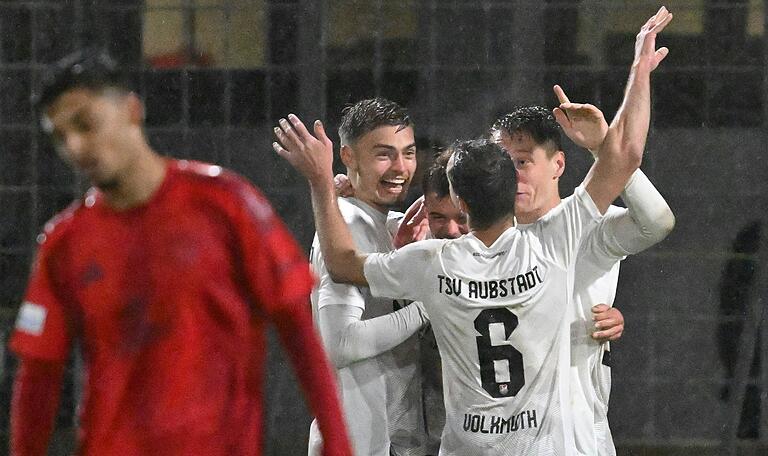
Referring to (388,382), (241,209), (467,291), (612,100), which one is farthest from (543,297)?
(612,100)

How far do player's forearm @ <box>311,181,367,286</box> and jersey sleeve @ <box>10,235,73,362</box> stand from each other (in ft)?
2.91

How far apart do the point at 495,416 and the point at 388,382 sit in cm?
40

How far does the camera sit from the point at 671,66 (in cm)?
521

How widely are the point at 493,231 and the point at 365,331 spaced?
38cm

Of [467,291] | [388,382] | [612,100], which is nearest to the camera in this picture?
[467,291]

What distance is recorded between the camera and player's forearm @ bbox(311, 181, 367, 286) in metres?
2.67

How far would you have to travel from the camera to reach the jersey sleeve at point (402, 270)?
2.59 m

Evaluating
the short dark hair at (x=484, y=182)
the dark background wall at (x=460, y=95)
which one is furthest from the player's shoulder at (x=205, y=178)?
the dark background wall at (x=460, y=95)

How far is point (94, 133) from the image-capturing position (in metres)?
1.78

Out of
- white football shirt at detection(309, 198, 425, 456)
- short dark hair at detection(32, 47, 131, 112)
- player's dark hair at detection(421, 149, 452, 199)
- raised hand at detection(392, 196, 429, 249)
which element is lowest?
white football shirt at detection(309, 198, 425, 456)

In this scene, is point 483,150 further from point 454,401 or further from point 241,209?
point 241,209

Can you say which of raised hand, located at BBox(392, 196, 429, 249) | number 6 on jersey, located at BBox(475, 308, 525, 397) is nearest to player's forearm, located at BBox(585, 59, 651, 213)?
number 6 on jersey, located at BBox(475, 308, 525, 397)

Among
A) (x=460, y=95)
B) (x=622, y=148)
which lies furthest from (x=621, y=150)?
(x=460, y=95)

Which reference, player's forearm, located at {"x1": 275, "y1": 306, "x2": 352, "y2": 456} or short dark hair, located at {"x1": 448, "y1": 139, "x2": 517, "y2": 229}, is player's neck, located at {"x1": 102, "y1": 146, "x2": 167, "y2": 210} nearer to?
player's forearm, located at {"x1": 275, "y1": 306, "x2": 352, "y2": 456}
